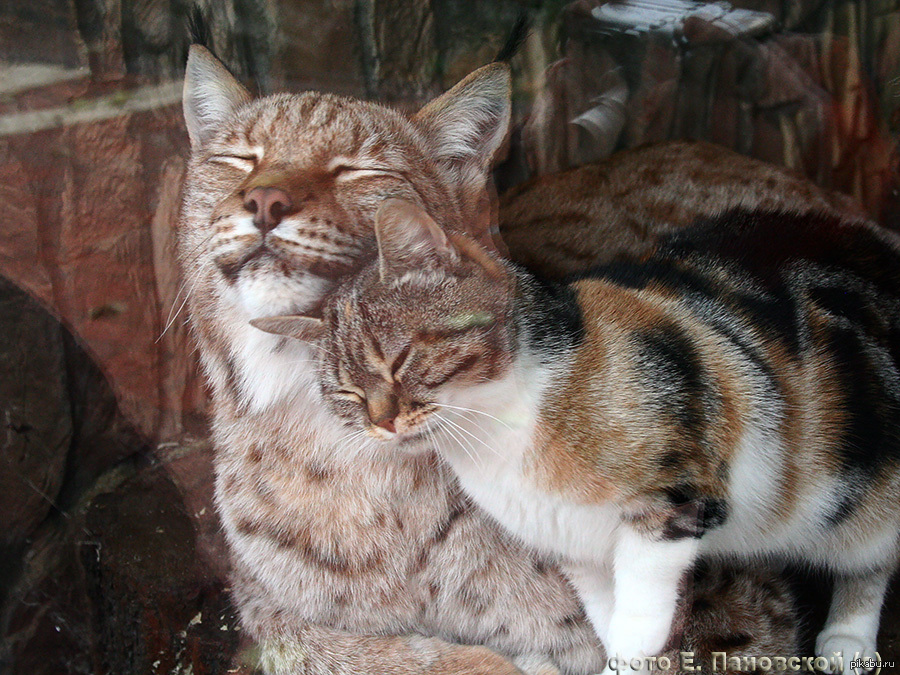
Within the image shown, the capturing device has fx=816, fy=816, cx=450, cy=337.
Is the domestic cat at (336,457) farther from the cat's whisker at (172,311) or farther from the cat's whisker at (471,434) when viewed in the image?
the cat's whisker at (471,434)

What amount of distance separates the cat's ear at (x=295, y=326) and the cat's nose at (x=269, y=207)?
137mm

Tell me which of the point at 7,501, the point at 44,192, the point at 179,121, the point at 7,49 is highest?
the point at 7,49

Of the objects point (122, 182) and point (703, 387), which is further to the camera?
point (122, 182)

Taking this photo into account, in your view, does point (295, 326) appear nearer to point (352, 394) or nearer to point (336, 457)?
point (352, 394)

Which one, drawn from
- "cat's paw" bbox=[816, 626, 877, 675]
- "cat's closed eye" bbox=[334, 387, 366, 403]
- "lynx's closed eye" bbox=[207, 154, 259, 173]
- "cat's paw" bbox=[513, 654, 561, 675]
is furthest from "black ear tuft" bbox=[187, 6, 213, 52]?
"cat's paw" bbox=[816, 626, 877, 675]

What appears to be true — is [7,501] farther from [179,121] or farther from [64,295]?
[179,121]

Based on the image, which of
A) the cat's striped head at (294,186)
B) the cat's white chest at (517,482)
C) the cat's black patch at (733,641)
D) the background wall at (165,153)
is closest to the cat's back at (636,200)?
the background wall at (165,153)

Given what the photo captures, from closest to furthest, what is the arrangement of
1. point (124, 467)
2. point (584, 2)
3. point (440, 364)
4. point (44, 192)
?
point (440, 364) → point (584, 2) → point (44, 192) → point (124, 467)

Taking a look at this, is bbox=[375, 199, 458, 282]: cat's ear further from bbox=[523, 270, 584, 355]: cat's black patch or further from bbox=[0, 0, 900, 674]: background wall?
bbox=[0, 0, 900, 674]: background wall

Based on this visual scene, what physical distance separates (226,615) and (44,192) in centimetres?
87

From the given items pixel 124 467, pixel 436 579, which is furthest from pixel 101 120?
pixel 436 579

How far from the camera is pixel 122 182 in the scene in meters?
1.52

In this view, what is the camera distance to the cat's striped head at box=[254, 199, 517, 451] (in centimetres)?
121

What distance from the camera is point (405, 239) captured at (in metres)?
1.17
